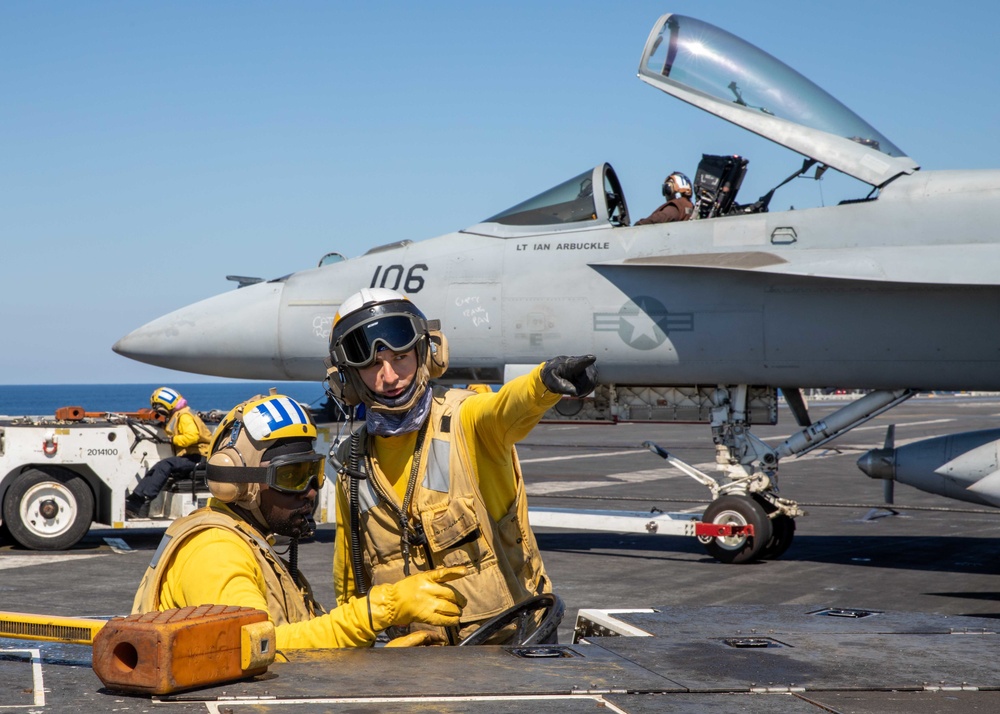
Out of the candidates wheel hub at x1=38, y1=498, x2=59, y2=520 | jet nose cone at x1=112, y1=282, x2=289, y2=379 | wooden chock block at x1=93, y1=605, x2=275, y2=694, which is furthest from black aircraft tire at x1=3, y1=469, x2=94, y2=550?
wooden chock block at x1=93, y1=605, x2=275, y2=694

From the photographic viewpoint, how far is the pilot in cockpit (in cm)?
1080

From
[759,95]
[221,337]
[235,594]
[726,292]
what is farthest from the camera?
[221,337]

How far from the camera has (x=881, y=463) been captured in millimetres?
10336

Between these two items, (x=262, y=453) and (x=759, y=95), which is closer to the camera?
(x=262, y=453)

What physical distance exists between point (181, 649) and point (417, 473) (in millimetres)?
1796

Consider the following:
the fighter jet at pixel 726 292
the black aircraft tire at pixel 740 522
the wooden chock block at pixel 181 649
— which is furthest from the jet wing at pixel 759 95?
the wooden chock block at pixel 181 649

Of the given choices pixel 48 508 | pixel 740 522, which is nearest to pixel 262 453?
pixel 740 522

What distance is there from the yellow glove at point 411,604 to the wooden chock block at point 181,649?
2.38 ft

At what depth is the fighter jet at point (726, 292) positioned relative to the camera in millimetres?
9852

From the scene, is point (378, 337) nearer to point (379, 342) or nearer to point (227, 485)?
point (379, 342)

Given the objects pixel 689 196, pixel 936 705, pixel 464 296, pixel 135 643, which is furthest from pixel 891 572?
pixel 135 643

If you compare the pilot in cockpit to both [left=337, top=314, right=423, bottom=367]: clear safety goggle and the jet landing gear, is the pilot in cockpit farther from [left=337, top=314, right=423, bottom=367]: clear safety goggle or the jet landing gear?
[left=337, top=314, right=423, bottom=367]: clear safety goggle

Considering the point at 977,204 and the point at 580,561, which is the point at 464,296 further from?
the point at 977,204

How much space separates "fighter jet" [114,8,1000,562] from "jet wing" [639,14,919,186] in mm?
18
